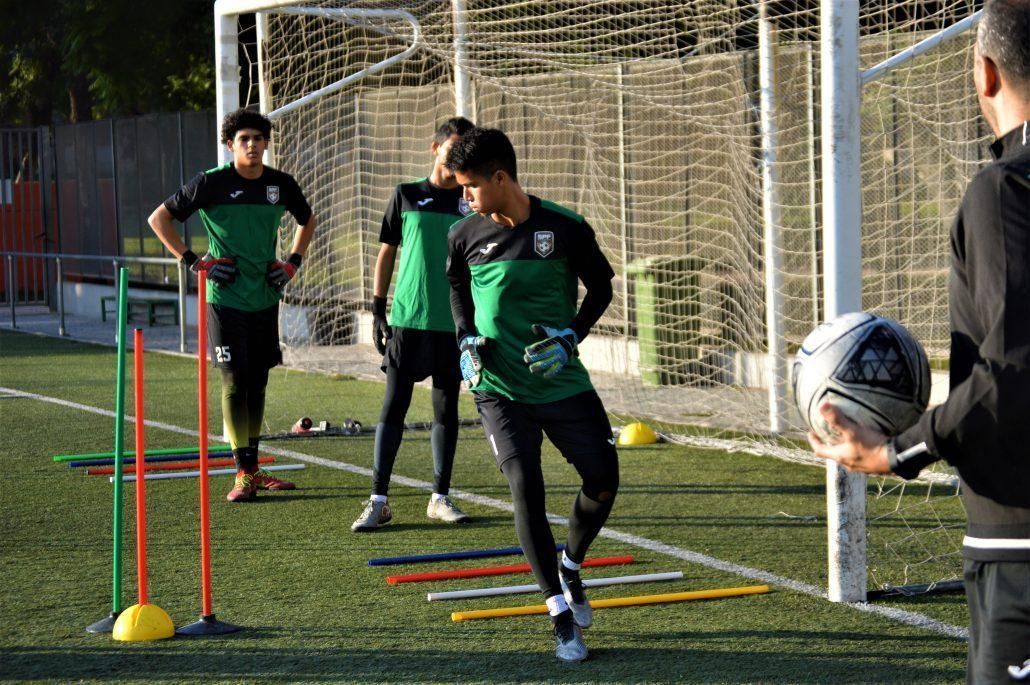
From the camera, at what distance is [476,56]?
1070 cm

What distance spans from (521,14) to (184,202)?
395cm

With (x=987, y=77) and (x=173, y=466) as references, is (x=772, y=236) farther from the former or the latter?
(x=987, y=77)

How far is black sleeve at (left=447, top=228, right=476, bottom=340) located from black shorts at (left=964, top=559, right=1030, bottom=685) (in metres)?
2.95

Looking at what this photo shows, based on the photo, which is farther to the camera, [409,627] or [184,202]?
[184,202]

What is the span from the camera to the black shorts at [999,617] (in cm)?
271

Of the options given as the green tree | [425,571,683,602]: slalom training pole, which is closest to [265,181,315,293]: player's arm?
[425,571,683,602]: slalom training pole

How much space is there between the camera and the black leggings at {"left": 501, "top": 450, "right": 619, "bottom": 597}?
5160mm

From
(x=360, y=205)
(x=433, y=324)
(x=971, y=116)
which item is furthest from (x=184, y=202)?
(x=360, y=205)

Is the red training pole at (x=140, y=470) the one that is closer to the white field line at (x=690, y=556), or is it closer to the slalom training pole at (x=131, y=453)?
the white field line at (x=690, y=556)

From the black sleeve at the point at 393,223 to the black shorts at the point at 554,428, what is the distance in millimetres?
2372

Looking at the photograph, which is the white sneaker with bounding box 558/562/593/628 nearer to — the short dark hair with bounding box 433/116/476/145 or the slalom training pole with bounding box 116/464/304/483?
the short dark hair with bounding box 433/116/476/145

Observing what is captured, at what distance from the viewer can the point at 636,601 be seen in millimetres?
5848

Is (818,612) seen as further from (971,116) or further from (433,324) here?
(971,116)

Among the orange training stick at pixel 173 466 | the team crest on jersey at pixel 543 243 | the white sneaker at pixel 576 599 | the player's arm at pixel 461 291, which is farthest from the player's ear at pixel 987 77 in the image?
the orange training stick at pixel 173 466
